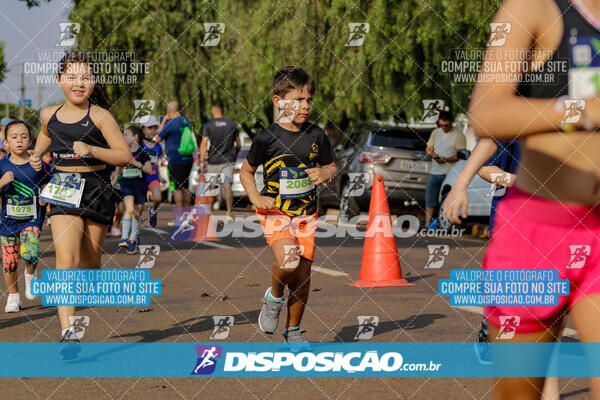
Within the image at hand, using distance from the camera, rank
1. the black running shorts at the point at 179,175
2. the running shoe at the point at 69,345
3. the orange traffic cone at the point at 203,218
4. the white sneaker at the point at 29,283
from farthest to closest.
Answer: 1. the orange traffic cone at the point at 203,218
2. the black running shorts at the point at 179,175
3. the white sneaker at the point at 29,283
4. the running shoe at the point at 69,345

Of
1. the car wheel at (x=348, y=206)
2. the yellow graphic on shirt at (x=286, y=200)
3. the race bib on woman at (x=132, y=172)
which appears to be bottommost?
the car wheel at (x=348, y=206)

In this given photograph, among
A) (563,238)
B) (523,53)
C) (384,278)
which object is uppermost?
(523,53)

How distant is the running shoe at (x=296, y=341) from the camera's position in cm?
633

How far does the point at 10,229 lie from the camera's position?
27.9ft

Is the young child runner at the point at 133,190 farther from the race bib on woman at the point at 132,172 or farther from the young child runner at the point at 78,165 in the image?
the young child runner at the point at 78,165

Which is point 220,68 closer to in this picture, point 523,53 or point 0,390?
point 0,390

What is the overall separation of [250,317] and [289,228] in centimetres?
174

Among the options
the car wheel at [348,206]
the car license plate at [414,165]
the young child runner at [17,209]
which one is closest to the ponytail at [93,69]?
the young child runner at [17,209]

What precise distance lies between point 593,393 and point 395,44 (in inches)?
739

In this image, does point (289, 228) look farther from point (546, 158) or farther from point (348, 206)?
point (348, 206)

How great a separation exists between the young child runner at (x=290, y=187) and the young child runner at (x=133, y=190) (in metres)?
6.51

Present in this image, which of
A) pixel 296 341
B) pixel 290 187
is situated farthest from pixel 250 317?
pixel 290 187

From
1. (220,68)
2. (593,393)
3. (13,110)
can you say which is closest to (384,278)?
(593,393)

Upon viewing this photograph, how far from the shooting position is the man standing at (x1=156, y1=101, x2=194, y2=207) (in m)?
Result: 15.1
